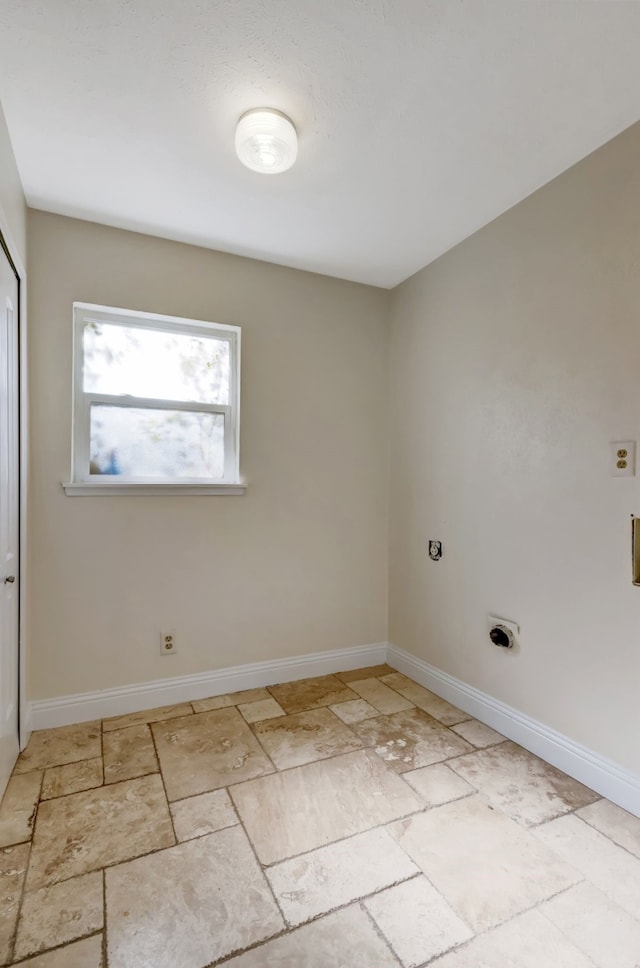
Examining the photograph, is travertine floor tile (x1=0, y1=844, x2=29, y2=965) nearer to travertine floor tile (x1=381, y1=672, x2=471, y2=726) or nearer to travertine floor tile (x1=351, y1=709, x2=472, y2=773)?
travertine floor tile (x1=351, y1=709, x2=472, y2=773)

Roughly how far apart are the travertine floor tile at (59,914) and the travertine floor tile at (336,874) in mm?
495

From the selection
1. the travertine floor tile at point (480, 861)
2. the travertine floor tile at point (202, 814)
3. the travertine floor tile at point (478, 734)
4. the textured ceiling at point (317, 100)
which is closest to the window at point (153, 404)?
the textured ceiling at point (317, 100)

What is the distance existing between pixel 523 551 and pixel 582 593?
32 centimetres

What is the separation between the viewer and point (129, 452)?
8.16ft

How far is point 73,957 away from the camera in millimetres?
1166

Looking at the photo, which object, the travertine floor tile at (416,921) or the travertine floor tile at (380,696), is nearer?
the travertine floor tile at (416,921)

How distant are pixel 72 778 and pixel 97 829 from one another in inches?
14.3

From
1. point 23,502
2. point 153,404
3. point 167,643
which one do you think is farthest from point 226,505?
point 23,502

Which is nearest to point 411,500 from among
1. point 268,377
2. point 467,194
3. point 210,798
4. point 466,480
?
point 466,480

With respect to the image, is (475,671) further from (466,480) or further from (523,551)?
(466,480)

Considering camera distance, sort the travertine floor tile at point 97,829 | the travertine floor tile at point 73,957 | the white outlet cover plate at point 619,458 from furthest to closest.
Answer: the white outlet cover plate at point 619,458
the travertine floor tile at point 97,829
the travertine floor tile at point 73,957

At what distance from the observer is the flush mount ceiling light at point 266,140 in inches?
64.1

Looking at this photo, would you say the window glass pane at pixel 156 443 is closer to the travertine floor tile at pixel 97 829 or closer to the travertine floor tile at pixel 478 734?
the travertine floor tile at pixel 97 829

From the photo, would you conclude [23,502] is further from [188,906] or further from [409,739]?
[409,739]
